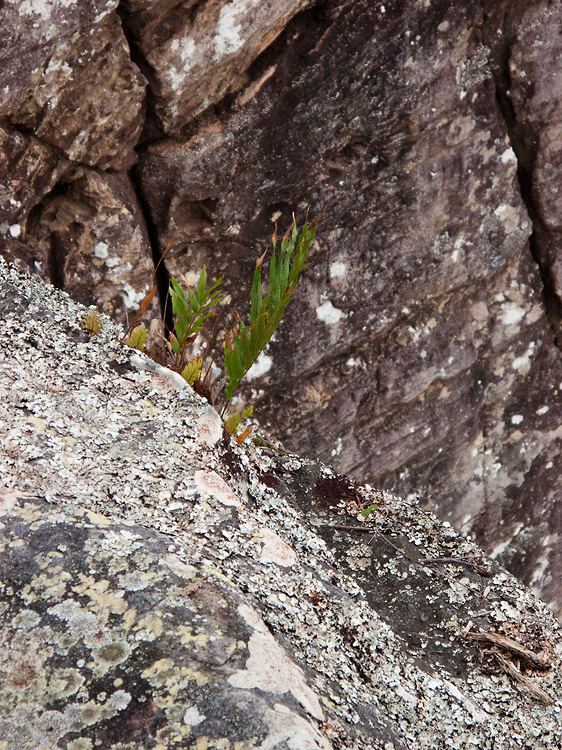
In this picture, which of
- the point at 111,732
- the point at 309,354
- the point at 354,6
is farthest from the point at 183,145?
the point at 111,732

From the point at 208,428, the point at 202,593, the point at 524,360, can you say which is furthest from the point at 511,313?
the point at 202,593

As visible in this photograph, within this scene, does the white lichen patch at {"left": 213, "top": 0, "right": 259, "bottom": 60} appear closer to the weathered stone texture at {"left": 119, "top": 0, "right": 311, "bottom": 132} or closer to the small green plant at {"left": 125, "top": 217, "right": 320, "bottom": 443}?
the weathered stone texture at {"left": 119, "top": 0, "right": 311, "bottom": 132}

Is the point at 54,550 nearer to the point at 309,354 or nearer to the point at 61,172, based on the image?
the point at 61,172

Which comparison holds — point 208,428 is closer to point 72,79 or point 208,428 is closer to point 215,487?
point 215,487

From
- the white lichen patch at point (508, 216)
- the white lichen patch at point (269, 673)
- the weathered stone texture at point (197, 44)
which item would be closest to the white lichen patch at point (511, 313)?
the white lichen patch at point (508, 216)

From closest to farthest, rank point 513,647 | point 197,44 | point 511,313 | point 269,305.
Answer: point 513,647 → point 269,305 → point 197,44 → point 511,313

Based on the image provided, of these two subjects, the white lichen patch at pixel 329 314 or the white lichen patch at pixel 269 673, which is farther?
the white lichen patch at pixel 329 314

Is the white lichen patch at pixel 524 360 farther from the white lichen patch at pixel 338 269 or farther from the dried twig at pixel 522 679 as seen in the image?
the dried twig at pixel 522 679
